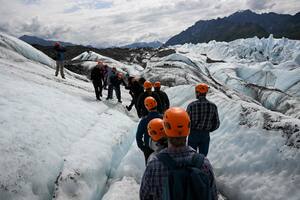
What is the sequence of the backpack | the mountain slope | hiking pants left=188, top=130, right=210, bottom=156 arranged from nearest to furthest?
the backpack → the mountain slope → hiking pants left=188, top=130, right=210, bottom=156

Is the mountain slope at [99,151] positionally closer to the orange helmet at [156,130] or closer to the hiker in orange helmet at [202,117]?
the hiker in orange helmet at [202,117]

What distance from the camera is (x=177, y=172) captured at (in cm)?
323

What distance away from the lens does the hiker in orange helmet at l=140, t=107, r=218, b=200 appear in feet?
10.6

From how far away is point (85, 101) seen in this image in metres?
15.2

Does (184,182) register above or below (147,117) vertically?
above

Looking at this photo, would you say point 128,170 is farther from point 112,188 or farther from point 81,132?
point 81,132

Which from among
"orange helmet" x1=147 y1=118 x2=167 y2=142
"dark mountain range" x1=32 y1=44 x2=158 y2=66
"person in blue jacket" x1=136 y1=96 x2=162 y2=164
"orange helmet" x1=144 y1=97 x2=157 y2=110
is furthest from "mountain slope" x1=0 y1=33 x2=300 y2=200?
"dark mountain range" x1=32 y1=44 x2=158 y2=66

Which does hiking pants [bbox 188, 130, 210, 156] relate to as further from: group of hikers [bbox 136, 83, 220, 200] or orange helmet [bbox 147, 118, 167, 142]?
group of hikers [bbox 136, 83, 220, 200]

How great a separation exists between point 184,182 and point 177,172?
127 mm

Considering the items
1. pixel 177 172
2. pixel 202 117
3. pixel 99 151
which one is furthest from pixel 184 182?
pixel 99 151

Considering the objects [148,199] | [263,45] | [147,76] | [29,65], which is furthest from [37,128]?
[263,45]

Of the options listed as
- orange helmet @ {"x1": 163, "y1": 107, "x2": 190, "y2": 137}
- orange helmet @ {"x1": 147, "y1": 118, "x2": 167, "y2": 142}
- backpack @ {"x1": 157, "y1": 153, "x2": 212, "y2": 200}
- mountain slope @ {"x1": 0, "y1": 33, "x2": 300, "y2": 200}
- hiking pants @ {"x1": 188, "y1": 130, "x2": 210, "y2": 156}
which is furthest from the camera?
hiking pants @ {"x1": 188, "y1": 130, "x2": 210, "y2": 156}

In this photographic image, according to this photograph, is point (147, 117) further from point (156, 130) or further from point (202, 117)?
point (156, 130)

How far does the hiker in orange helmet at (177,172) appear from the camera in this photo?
323 centimetres
